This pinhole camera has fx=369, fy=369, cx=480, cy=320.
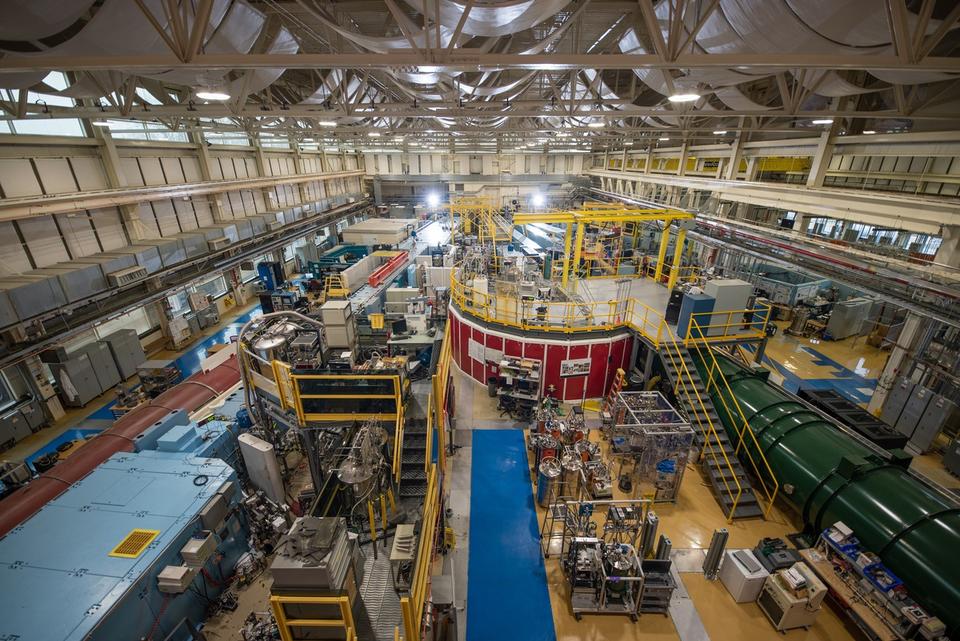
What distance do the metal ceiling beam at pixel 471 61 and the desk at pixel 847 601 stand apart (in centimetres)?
799

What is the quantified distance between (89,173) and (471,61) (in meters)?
15.7

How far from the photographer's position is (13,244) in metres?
10.8

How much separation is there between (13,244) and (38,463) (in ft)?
21.0

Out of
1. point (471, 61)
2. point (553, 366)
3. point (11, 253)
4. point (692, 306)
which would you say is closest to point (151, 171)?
point (11, 253)

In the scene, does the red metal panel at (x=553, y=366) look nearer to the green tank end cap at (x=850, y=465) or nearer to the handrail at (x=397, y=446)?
the handrail at (x=397, y=446)

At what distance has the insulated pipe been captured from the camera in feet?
21.6

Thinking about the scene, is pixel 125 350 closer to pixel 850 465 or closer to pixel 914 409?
pixel 850 465

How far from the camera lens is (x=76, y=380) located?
42.3ft

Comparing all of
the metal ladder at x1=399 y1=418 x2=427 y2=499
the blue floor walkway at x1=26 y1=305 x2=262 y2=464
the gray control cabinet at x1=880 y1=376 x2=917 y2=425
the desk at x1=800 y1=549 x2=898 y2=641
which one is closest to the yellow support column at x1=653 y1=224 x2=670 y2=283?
the gray control cabinet at x1=880 y1=376 x2=917 y2=425

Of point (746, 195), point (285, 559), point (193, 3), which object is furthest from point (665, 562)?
point (746, 195)

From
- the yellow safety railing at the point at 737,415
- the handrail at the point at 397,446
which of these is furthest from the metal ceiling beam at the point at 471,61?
the yellow safety railing at the point at 737,415

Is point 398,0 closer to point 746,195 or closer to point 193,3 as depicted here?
point 193,3

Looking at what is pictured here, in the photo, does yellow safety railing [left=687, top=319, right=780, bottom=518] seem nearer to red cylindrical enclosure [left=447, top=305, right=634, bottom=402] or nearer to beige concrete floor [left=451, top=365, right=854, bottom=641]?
beige concrete floor [left=451, top=365, right=854, bottom=641]

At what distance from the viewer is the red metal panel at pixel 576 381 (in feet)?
39.0
